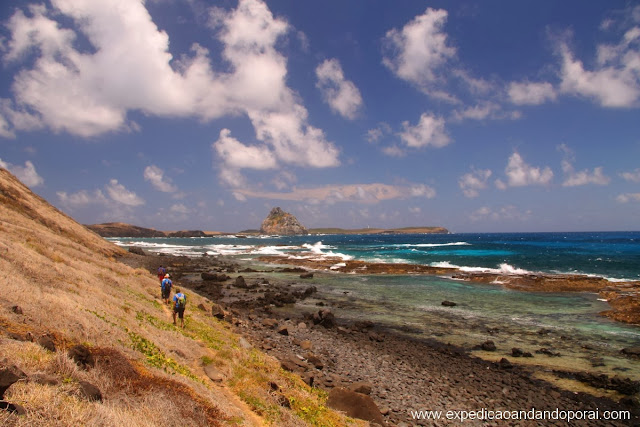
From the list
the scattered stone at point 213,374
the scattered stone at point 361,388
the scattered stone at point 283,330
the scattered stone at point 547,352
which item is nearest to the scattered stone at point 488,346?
the scattered stone at point 547,352

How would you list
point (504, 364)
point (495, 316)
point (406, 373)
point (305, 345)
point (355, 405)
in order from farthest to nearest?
point (495, 316)
point (305, 345)
point (504, 364)
point (406, 373)
point (355, 405)

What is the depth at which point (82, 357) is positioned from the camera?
688 centimetres

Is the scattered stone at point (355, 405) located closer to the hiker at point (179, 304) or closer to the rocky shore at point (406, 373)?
the rocky shore at point (406, 373)

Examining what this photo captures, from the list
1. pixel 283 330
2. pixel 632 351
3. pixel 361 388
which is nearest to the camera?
pixel 361 388

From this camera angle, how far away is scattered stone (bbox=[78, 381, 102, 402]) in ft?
18.4

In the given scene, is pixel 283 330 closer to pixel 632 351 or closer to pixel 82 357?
pixel 82 357

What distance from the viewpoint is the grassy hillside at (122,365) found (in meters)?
5.39

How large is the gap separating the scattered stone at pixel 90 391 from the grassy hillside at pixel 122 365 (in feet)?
0.29

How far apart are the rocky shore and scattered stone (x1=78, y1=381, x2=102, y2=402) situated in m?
7.16

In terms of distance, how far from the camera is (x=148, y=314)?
14414 millimetres

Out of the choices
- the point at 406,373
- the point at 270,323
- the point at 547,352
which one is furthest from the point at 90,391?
the point at 547,352

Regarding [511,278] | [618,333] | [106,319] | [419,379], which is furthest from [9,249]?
[511,278]

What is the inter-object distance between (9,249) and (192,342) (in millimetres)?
9090

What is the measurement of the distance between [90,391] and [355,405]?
763cm
